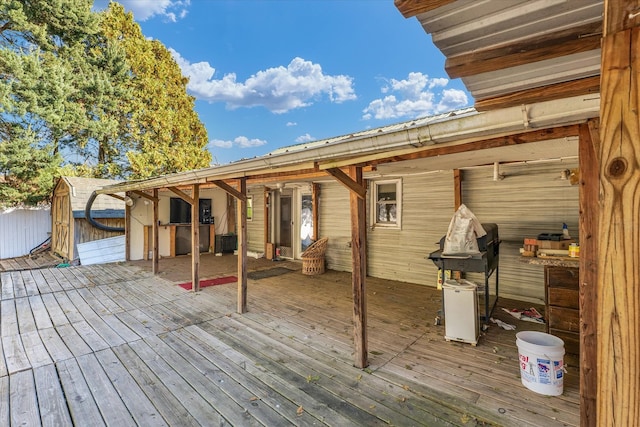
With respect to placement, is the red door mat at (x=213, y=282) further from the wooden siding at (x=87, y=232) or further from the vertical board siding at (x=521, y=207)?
the wooden siding at (x=87, y=232)

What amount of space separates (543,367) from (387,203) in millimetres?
4138

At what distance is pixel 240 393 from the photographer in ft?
7.93

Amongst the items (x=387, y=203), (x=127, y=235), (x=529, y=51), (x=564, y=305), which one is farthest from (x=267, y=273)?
(x=529, y=51)

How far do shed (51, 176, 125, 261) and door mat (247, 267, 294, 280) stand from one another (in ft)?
23.2

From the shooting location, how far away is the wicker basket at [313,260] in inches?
263

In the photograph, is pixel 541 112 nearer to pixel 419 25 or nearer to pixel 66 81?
pixel 419 25

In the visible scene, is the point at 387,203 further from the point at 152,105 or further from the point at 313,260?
the point at 152,105

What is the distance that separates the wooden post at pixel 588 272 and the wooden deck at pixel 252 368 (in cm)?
49

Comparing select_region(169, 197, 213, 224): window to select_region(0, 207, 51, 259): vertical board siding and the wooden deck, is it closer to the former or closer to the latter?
the wooden deck

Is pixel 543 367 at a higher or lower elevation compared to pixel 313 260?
lower

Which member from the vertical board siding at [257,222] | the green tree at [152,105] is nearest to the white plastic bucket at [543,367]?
the vertical board siding at [257,222]

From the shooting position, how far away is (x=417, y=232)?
5.72 metres

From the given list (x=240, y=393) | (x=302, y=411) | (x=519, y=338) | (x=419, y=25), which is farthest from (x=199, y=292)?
(x=419, y=25)

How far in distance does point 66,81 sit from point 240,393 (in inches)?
572
